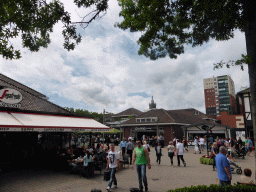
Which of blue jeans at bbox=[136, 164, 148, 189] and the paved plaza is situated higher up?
blue jeans at bbox=[136, 164, 148, 189]

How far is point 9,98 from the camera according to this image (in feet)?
36.0

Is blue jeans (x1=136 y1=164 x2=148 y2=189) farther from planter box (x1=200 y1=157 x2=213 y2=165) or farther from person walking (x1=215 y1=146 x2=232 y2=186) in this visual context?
planter box (x1=200 y1=157 x2=213 y2=165)

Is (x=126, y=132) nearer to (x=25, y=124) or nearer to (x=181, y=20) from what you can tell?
(x=25, y=124)

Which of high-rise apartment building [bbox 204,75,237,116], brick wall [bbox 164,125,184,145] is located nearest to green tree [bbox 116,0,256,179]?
brick wall [bbox 164,125,184,145]

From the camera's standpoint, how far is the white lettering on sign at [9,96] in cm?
1074

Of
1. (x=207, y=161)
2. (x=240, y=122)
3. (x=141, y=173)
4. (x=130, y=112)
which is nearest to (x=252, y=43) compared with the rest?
(x=141, y=173)

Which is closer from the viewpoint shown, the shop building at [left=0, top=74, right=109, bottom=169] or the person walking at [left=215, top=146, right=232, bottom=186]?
the person walking at [left=215, top=146, right=232, bottom=186]

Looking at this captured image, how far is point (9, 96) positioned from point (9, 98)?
0.12 meters

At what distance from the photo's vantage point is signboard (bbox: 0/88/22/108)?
34.9ft

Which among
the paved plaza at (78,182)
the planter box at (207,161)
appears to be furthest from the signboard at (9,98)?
the planter box at (207,161)

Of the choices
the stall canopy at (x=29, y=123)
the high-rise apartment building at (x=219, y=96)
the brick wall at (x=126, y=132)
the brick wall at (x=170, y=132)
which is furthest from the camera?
the high-rise apartment building at (x=219, y=96)

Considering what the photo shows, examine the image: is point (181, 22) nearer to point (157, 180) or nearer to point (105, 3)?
point (105, 3)

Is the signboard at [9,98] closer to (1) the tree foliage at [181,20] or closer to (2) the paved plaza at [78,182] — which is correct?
(2) the paved plaza at [78,182]

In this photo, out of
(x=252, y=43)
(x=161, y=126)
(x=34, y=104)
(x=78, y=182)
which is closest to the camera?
(x=252, y=43)
